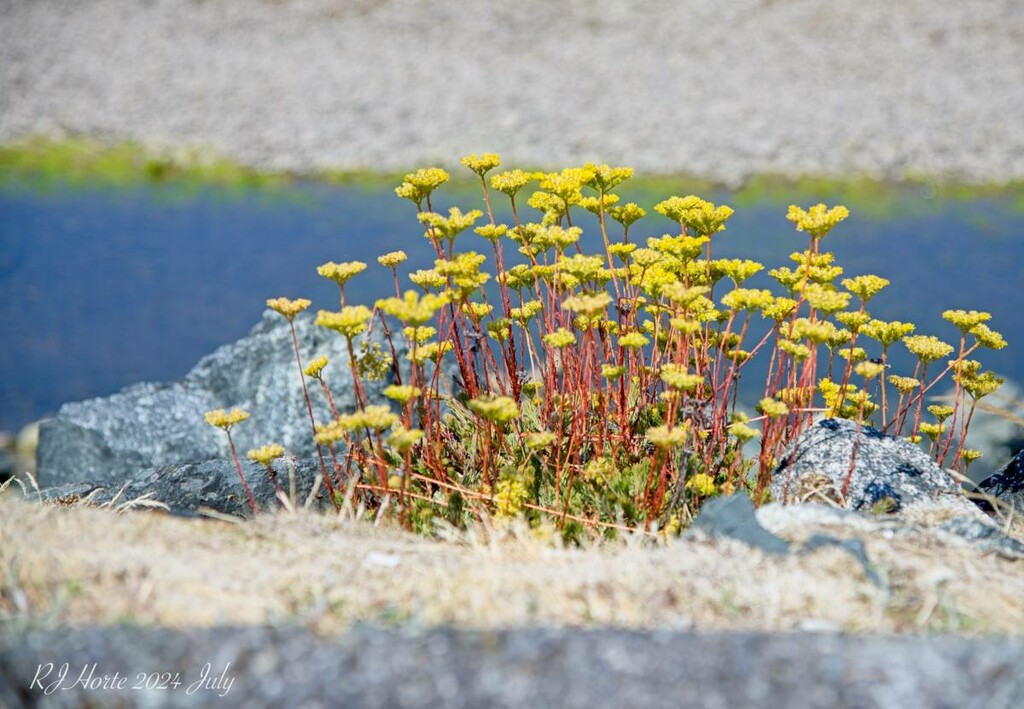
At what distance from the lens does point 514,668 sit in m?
2.11

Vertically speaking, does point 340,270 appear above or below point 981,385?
above

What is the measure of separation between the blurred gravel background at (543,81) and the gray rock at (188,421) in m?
8.79

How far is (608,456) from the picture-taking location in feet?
12.3

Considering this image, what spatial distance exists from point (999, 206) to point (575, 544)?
36.9 ft

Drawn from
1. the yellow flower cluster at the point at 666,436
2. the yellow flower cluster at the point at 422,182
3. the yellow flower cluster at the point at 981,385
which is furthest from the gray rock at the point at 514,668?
the yellow flower cluster at the point at 422,182

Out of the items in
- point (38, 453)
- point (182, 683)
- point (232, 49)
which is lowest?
point (38, 453)

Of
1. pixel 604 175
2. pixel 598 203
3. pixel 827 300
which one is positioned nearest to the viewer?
pixel 827 300

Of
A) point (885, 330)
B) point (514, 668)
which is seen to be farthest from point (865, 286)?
point (514, 668)

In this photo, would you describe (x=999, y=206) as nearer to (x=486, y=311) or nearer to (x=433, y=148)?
(x=433, y=148)

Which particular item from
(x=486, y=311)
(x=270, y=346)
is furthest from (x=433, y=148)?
(x=486, y=311)

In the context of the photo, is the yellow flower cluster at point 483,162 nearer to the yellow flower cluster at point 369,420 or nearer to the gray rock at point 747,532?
the yellow flower cluster at point 369,420

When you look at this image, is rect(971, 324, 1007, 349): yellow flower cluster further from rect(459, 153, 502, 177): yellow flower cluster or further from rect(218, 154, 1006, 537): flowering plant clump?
rect(459, 153, 502, 177): yellow flower cluster

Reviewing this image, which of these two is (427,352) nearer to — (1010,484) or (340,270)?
(340,270)

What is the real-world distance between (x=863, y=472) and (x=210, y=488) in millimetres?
2665
